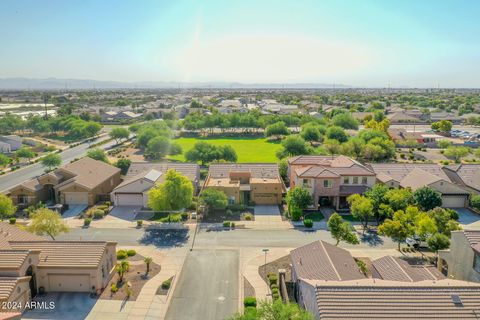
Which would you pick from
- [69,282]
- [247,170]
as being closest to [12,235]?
[69,282]

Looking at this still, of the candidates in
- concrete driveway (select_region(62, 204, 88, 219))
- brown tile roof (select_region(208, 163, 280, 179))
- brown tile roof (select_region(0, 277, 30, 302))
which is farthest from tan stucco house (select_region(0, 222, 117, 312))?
brown tile roof (select_region(208, 163, 280, 179))

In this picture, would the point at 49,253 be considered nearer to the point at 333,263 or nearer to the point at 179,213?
the point at 179,213

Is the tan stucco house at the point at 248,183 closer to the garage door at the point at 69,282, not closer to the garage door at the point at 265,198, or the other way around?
the garage door at the point at 265,198

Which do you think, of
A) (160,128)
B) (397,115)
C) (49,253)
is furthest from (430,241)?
(397,115)

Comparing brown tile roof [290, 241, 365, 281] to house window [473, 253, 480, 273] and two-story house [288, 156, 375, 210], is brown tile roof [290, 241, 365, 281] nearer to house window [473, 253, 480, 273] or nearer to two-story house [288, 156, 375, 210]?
house window [473, 253, 480, 273]

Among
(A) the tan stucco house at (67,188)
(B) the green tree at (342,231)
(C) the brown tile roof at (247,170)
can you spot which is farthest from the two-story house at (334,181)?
(A) the tan stucco house at (67,188)

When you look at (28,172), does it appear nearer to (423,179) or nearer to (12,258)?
(12,258)
